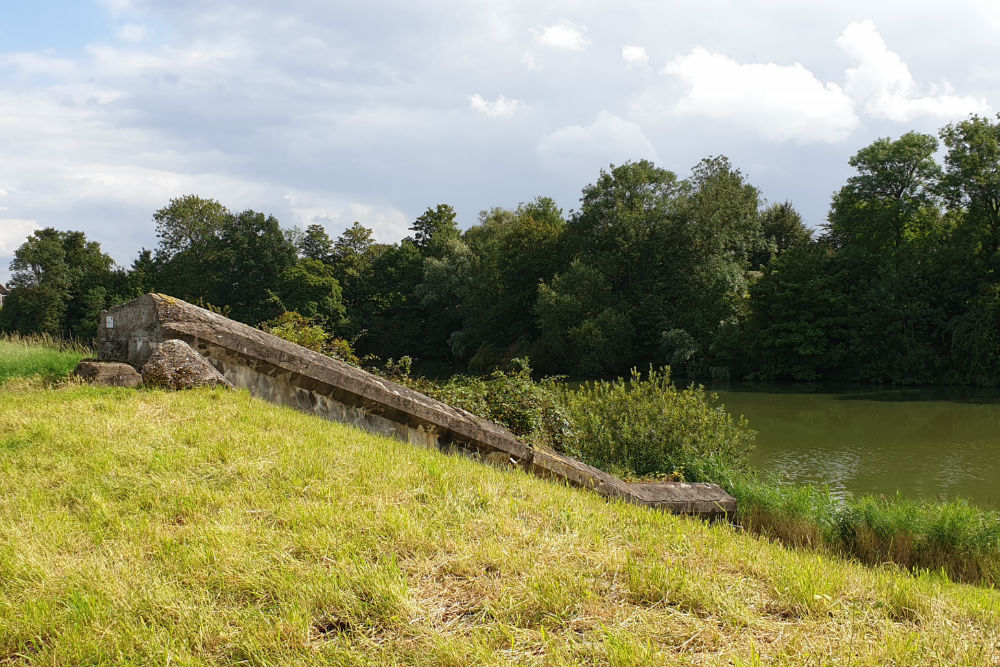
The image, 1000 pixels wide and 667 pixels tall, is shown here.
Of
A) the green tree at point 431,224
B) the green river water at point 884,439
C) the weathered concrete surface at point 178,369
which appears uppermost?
the green tree at point 431,224

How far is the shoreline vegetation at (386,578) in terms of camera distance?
2234 millimetres

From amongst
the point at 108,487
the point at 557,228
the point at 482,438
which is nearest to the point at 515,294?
the point at 557,228

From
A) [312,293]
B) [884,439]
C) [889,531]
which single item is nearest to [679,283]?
[884,439]

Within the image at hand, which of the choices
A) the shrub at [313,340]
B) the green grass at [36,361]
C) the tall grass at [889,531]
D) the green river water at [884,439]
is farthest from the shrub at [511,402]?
the green river water at [884,439]

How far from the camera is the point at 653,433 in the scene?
1125cm

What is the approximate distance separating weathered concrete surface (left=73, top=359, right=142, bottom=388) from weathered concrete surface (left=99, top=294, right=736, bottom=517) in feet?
0.95

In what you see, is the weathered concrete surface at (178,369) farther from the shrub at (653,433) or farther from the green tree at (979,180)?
the green tree at (979,180)

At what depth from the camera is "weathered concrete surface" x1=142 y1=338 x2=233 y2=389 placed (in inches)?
222

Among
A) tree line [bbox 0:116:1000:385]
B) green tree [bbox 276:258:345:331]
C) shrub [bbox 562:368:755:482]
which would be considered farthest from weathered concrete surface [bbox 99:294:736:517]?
green tree [bbox 276:258:345:331]

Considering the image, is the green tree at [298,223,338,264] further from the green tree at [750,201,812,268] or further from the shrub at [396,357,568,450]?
the shrub at [396,357,568,450]

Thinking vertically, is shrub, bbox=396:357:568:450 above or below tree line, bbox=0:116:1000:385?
below

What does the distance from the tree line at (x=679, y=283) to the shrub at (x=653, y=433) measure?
12.5 metres

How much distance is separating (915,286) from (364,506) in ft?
122

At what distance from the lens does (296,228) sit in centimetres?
5772
